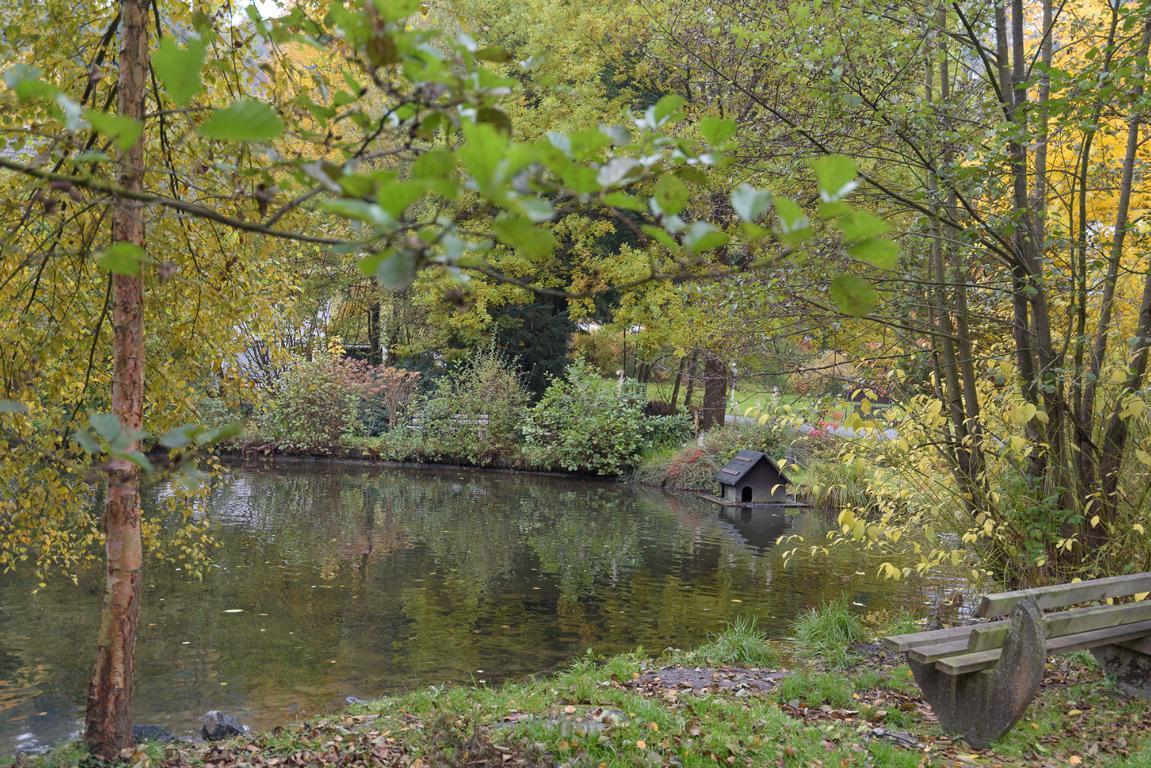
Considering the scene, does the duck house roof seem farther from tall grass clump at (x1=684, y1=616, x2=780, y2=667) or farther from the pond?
tall grass clump at (x1=684, y1=616, x2=780, y2=667)

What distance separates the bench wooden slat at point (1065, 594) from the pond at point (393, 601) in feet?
10.8

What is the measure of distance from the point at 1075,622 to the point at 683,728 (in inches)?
78.9

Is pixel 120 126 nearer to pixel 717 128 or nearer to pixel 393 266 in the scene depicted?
pixel 393 266

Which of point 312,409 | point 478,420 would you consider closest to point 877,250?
point 478,420

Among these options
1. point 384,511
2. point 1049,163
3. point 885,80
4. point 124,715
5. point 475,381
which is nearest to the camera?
point 124,715

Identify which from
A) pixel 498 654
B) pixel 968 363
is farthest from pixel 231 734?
pixel 968 363

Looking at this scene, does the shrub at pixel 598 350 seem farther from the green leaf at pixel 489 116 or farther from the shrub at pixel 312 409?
the green leaf at pixel 489 116

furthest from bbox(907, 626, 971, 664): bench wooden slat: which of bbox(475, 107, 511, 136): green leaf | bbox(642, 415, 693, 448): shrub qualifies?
bbox(642, 415, 693, 448): shrub

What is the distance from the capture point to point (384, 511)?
43.7ft

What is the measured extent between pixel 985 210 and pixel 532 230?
6.24 metres

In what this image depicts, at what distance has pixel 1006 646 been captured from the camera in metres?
4.36

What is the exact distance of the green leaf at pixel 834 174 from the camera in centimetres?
123

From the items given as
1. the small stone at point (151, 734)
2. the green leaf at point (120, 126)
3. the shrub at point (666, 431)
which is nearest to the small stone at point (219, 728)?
the small stone at point (151, 734)

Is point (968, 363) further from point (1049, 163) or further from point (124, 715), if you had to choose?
point (124, 715)
